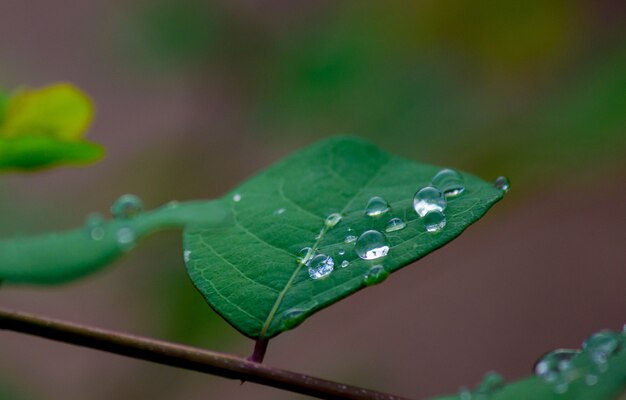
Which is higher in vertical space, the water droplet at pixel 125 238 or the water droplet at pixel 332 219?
the water droplet at pixel 332 219

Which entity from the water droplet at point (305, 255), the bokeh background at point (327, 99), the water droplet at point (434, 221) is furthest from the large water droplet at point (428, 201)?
the bokeh background at point (327, 99)

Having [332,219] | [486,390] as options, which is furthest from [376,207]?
[486,390]

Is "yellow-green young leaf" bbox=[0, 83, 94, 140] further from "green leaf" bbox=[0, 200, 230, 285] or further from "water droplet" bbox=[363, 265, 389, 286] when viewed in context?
"water droplet" bbox=[363, 265, 389, 286]

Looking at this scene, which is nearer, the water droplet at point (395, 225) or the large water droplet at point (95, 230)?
the large water droplet at point (95, 230)

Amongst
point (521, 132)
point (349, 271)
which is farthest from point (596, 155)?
point (349, 271)

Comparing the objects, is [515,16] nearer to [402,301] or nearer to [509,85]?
[509,85]

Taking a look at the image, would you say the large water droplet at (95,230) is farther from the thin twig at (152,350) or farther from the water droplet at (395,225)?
the water droplet at (395,225)
